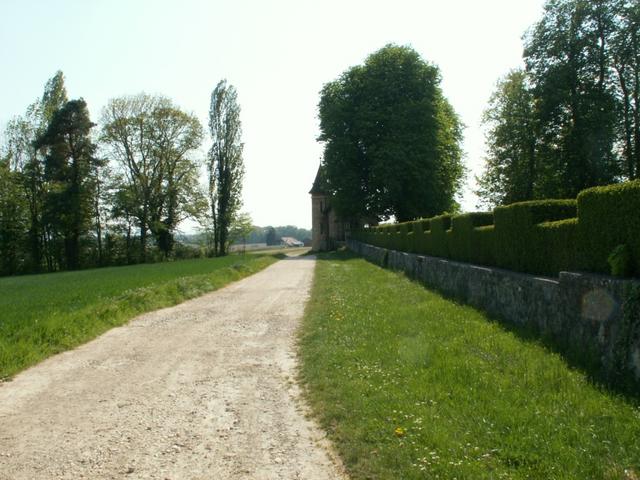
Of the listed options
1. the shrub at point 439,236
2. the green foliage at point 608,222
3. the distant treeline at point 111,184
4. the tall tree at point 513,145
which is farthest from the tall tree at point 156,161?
the green foliage at point 608,222

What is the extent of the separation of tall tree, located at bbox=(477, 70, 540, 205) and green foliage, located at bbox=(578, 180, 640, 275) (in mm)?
27832

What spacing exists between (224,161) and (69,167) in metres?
16.3

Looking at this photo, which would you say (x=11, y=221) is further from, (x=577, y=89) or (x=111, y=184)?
(x=577, y=89)

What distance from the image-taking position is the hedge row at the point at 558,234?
19.7ft

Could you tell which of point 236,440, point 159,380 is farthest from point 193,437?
point 159,380

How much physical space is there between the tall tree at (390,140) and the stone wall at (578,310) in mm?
27722

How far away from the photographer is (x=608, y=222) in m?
6.43

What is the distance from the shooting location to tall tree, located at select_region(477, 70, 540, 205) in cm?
3547

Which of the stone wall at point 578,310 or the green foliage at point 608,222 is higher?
the green foliage at point 608,222

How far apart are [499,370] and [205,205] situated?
168 feet

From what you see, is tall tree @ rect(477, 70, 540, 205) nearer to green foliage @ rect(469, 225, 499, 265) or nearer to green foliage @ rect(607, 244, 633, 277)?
green foliage @ rect(469, 225, 499, 265)

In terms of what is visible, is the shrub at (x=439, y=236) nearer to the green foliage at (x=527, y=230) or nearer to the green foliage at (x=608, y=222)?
the green foliage at (x=527, y=230)

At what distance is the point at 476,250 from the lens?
40.5ft

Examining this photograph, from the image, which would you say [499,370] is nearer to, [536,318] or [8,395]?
[536,318]
